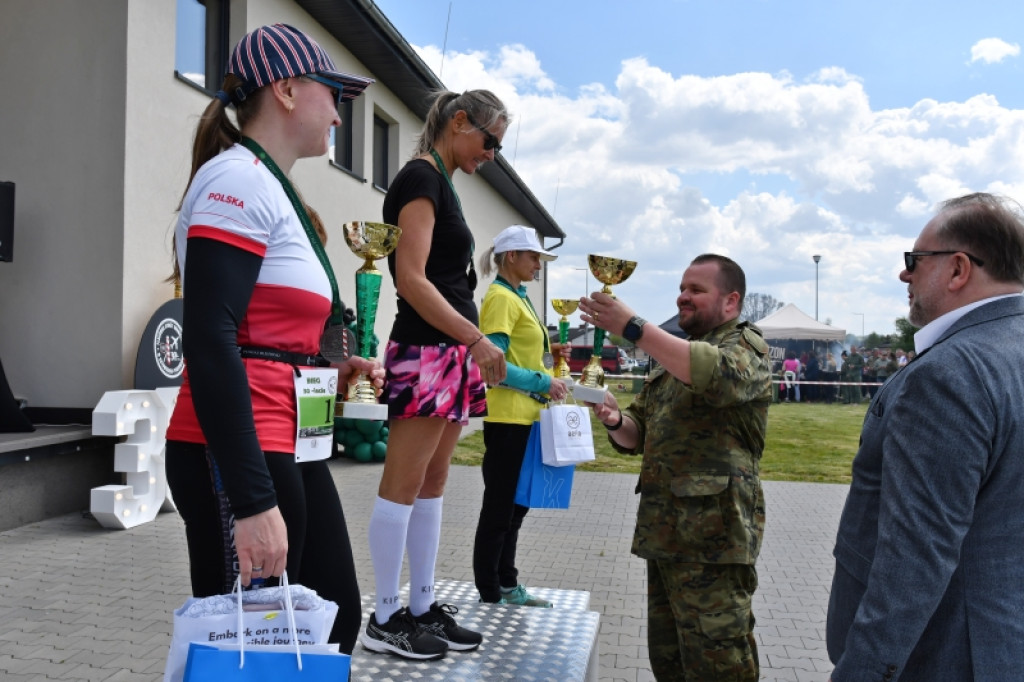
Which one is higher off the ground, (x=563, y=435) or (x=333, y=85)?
(x=333, y=85)

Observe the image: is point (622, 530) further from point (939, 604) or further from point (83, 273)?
point (939, 604)

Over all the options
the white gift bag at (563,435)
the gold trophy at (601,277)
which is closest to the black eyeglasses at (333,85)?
the gold trophy at (601,277)

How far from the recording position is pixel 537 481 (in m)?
4.12

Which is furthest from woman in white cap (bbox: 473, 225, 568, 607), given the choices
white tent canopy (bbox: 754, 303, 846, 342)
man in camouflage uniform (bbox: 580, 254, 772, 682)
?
white tent canopy (bbox: 754, 303, 846, 342)

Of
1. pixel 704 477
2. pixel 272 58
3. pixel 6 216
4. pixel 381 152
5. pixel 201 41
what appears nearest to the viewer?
pixel 272 58

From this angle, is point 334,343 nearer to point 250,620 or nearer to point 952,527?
point 250,620

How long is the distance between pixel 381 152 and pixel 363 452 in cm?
578

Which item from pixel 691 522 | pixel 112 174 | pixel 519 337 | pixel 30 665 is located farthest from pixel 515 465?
pixel 112 174

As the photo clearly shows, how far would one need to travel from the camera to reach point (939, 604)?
5.71 ft

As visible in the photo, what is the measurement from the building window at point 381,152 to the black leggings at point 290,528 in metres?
12.5

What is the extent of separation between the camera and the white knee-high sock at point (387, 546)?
3.20 m

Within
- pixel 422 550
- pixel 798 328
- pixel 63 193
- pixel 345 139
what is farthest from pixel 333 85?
pixel 798 328

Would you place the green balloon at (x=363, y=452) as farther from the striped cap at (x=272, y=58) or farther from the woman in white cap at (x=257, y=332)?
the striped cap at (x=272, y=58)

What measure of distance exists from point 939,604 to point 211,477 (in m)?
1.56
